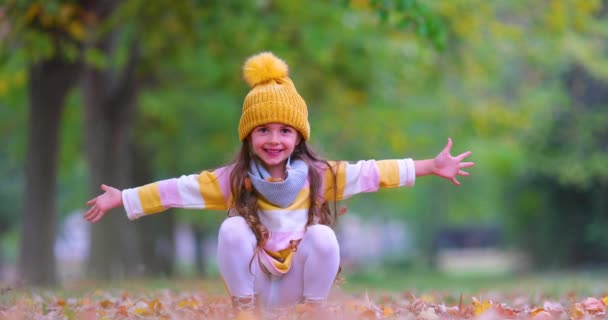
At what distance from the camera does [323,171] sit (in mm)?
4945

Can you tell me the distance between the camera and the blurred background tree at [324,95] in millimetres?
13172

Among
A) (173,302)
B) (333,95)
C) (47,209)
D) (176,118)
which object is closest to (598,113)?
(333,95)

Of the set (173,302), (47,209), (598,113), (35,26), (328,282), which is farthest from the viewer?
(598,113)

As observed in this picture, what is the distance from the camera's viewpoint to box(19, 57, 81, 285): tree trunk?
13.2 meters

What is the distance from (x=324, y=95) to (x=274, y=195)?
45.7 ft

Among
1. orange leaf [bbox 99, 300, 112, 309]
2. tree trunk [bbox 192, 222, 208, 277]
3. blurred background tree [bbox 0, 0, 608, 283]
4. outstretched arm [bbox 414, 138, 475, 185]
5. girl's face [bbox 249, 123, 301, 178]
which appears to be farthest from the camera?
tree trunk [bbox 192, 222, 208, 277]

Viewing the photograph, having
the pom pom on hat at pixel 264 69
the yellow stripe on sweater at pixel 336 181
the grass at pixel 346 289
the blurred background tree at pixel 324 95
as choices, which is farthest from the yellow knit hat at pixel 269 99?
the blurred background tree at pixel 324 95

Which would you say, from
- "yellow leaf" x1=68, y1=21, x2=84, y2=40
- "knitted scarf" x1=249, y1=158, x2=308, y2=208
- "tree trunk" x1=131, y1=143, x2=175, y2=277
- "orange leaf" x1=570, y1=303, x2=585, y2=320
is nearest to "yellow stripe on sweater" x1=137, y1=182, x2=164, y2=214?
"knitted scarf" x1=249, y1=158, x2=308, y2=208

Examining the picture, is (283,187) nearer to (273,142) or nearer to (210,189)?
(273,142)

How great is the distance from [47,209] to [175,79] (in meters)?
7.18

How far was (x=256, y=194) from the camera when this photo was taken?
480 cm

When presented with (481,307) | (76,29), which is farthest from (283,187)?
(76,29)

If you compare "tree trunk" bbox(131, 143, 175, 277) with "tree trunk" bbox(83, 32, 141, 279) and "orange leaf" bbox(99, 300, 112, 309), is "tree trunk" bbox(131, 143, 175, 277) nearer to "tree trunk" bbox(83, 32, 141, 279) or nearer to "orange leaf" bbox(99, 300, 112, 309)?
"tree trunk" bbox(83, 32, 141, 279)

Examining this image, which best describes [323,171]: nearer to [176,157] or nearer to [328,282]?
[328,282]
